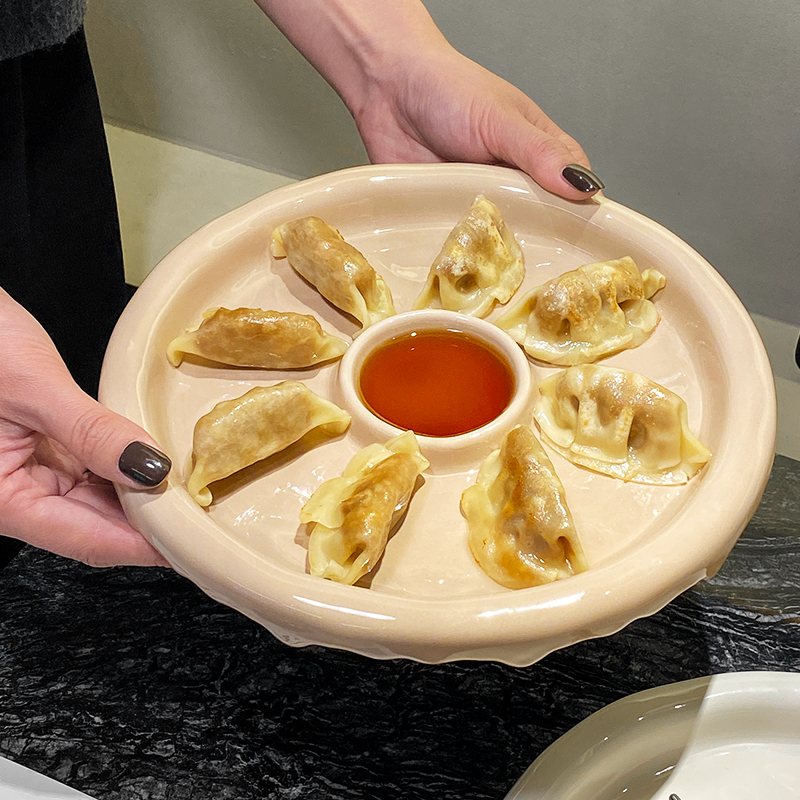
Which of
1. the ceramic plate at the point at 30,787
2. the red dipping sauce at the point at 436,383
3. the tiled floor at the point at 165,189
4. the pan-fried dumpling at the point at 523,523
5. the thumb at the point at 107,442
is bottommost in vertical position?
the tiled floor at the point at 165,189

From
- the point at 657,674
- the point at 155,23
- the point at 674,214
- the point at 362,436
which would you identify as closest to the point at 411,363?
the point at 362,436

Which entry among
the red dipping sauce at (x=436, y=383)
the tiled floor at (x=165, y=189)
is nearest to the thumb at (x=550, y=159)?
the red dipping sauce at (x=436, y=383)

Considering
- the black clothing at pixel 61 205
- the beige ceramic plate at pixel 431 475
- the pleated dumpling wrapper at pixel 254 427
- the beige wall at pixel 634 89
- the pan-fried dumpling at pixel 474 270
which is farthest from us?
the beige wall at pixel 634 89

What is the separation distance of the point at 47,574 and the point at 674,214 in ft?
5.72

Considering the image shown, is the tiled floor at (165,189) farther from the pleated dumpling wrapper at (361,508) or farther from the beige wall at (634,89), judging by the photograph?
the pleated dumpling wrapper at (361,508)

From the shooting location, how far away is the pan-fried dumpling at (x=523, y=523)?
0.86 meters

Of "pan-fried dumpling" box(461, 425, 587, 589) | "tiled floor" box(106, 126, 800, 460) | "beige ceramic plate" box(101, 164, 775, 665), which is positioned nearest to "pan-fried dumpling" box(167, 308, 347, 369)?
"beige ceramic plate" box(101, 164, 775, 665)

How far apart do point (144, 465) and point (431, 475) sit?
32cm

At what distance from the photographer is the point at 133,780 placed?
3.10 feet

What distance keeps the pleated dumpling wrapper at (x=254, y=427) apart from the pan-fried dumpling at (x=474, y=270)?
237 mm

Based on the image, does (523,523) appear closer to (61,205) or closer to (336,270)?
(336,270)

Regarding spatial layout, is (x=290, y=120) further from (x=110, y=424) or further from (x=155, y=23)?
(x=110, y=424)

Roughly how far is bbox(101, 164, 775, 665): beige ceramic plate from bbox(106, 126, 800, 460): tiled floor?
5.04 ft

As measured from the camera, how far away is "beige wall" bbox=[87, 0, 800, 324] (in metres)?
1.87
